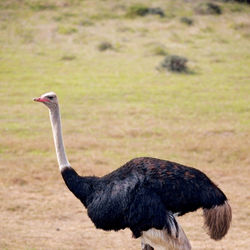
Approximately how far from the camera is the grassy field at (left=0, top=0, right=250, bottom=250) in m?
6.79

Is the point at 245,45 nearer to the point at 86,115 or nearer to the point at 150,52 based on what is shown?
the point at 150,52

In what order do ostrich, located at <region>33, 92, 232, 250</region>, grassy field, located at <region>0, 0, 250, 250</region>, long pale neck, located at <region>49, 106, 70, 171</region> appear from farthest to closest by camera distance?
grassy field, located at <region>0, 0, 250, 250</region> → long pale neck, located at <region>49, 106, 70, 171</region> → ostrich, located at <region>33, 92, 232, 250</region>

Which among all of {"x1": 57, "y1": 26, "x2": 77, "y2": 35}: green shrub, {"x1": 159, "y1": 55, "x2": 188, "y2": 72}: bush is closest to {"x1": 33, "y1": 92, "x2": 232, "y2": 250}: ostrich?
{"x1": 159, "y1": 55, "x2": 188, "y2": 72}: bush

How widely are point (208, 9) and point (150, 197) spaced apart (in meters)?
23.6

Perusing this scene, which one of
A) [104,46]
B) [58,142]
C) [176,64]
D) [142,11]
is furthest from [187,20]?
[58,142]

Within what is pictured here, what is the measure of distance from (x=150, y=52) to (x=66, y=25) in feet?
17.9

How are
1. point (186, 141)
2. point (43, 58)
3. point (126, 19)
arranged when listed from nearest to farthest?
point (186, 141) < point (43, 58) < point (126, 19)

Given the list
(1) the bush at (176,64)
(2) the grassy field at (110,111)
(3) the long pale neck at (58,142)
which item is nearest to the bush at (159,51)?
(2) the grassy field at (110,111)

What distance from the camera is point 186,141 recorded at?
32.2 feet

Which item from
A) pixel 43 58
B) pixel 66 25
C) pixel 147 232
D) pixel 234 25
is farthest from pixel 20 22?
pixel 147 232

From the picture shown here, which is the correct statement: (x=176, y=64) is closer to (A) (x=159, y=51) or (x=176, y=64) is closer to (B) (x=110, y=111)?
(A) (x=159, y=51)

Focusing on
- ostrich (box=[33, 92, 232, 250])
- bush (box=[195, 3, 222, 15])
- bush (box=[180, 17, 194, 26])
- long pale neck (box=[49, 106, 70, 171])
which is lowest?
bush (box=[195, 3, 222, 15])

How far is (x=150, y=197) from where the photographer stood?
454 cm

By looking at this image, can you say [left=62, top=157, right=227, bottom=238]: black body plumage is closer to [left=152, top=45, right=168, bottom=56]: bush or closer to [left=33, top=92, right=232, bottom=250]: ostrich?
[left=33, top=92, right=232, bottom=250]: ostrich
